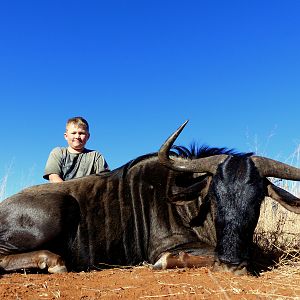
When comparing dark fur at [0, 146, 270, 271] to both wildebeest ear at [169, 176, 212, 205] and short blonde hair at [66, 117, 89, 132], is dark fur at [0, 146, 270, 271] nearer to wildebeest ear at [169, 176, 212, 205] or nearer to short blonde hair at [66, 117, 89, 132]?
wildebeest ear at [169, 176, 212, 205]

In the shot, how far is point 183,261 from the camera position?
510cm

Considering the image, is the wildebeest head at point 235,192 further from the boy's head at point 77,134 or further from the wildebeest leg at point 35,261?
the boy's head at point 77,134

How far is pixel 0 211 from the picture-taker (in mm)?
5555

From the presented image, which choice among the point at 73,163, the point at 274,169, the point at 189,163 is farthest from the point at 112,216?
the point at 73,163

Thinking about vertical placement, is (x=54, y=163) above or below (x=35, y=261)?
above

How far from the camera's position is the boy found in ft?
23.8

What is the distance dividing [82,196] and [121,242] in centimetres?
66

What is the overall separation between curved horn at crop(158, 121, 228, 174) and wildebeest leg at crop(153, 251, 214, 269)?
86 centimetres

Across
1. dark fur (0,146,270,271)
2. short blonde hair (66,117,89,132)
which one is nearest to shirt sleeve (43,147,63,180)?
short blonde hair (66,117,89,132)

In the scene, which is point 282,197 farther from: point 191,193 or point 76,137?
point 76,137

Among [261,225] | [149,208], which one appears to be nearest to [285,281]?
[149,208]

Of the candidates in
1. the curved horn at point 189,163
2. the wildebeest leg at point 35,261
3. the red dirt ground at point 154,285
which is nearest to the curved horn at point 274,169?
the curved horn at point 189,163

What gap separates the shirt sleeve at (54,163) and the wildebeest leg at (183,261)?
2587 millimetres

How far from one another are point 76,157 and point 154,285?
3721mm
